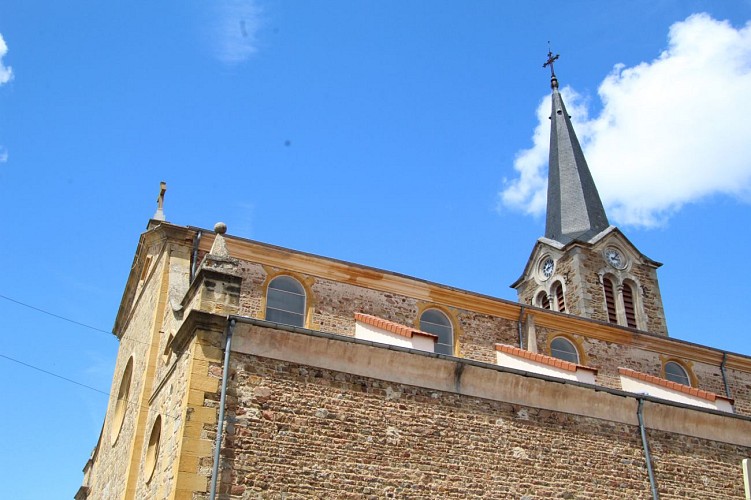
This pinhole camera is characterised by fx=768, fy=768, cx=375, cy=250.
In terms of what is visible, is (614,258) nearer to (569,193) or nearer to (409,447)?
(569,193)

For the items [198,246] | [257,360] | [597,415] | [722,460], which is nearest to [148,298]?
[198,246]

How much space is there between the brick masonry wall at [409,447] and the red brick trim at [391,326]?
1.95 m

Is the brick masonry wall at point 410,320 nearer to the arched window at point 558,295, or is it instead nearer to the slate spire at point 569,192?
the arched window at point 558,295

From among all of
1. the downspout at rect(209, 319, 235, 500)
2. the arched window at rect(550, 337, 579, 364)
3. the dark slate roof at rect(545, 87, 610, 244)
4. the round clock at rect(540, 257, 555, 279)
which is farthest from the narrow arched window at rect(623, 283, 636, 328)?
the downspout at rect(209, 319, 235, 500)

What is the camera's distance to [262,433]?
38.2ft

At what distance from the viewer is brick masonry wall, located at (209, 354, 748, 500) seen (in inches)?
457

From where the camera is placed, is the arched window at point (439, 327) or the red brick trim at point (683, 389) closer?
the red brick trim at point (683, 389)

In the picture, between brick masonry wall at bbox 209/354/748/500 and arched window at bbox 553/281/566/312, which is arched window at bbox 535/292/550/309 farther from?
brick masonry wall at bbox 209/354/748/500

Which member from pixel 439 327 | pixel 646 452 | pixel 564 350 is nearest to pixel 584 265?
pixel 564 350

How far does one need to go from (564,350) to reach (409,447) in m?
9.22

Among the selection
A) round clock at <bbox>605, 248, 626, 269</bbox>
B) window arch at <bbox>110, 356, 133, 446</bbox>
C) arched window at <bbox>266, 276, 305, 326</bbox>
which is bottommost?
window arch at <bbox>110, 356, 133, 446</bbox>

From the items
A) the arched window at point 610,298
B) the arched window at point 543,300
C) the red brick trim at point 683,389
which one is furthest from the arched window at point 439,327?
the arched window at point 543,300

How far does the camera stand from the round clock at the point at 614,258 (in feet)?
98.3

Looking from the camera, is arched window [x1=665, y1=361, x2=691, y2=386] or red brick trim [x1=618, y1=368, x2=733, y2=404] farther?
arched window [x1=665, y1=361, x2=691, y2=386]
